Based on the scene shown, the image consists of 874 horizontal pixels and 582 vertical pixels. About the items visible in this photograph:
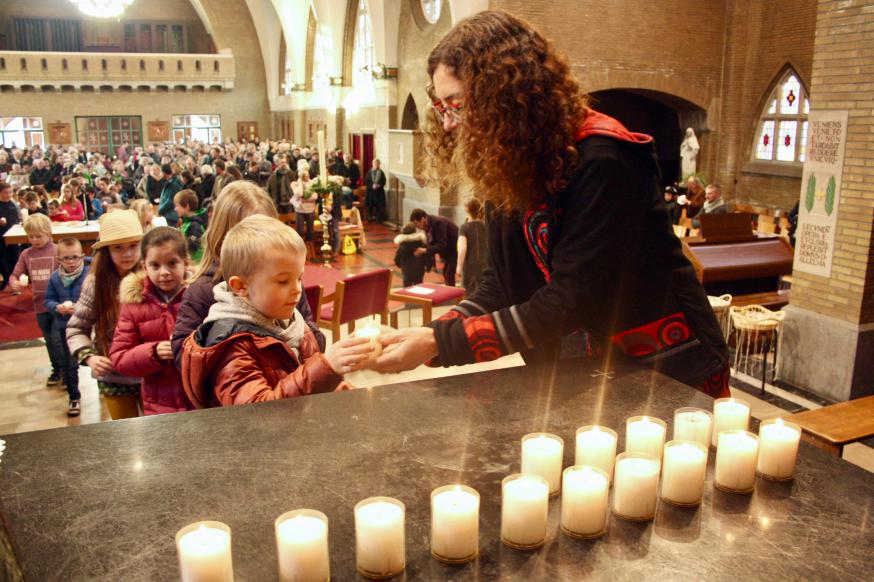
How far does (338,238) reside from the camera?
1273 centimetres

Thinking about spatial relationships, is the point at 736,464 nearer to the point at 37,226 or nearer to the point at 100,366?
the point at 100,366

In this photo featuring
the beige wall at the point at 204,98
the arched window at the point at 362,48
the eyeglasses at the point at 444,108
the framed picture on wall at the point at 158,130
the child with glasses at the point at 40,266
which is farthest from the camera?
the framed picture on wall at the point at 158,130

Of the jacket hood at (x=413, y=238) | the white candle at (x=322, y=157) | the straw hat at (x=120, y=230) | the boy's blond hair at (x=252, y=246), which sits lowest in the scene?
the jacket hood at (x=413, y=238)

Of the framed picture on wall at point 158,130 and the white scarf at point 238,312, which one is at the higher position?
the framed picture on wall at point 158,130

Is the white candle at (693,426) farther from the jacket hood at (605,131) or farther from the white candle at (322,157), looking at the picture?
the white candle at (322,157)

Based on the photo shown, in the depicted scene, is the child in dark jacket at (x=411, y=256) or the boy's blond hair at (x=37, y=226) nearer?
the boy's blond hair at (x=37, y=226)

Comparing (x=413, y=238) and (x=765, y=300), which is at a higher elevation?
(x=413, y=238)

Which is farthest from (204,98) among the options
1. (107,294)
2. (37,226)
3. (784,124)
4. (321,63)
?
(107,294)

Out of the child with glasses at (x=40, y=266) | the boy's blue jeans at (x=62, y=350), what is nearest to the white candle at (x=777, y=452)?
the boy's blue jeans at (x=62, y=350)

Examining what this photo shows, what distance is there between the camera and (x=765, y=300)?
7.77m

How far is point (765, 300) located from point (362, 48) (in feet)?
49.7

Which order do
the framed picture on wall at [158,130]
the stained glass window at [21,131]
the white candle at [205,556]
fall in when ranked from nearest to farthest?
1. the white candle at [205,556]
2. the stained glass window at [21,131]
3. the framed picture on wall at [158,130]

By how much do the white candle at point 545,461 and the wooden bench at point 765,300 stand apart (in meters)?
6.58

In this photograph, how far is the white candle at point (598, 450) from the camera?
1532mm
